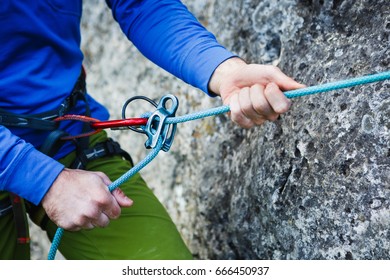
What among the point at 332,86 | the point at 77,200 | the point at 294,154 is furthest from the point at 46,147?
the point at 332,86

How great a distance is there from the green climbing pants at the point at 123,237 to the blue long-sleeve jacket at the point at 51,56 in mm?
271

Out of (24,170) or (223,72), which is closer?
(24,170)

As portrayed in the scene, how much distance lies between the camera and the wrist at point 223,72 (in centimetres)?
181

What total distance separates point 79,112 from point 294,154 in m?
0.73

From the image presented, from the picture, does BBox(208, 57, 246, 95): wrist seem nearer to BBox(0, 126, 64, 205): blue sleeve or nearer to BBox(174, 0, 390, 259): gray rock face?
BBox(174, 0, 390, 259): gray rock face

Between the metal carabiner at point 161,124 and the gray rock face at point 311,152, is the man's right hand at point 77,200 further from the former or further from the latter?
the gray rock face at point 311,152

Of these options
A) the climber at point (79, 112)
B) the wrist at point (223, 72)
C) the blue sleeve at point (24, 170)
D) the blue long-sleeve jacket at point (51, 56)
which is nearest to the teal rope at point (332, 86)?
the climber at point (79, 112)

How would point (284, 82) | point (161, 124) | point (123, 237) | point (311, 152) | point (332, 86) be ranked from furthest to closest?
point (123, 237)
point (311, 152)
point (161, 124)
point (284, 82)
point (332, 86)

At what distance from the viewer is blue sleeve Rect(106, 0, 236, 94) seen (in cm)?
189

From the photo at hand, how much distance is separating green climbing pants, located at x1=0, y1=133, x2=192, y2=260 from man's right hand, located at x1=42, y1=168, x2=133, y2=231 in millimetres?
377

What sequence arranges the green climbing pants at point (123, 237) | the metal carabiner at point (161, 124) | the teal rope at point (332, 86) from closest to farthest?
the teal rope at point (332, 86)
the metal carabiner at point (161, 124)
the green climbing pants at point (123, 237)

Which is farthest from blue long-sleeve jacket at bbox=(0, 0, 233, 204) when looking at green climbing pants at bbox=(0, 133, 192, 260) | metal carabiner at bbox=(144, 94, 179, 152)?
green climbing pants at bbox=(0, 133, 192, 260)

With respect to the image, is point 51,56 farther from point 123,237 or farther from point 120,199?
point 123,237

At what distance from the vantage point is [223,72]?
1.83 m
